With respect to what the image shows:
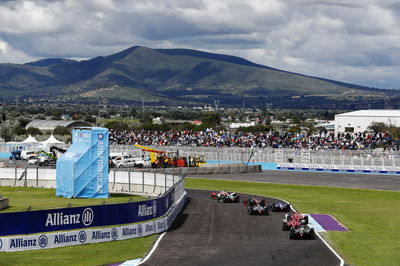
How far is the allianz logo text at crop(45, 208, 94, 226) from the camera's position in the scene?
26.5 m

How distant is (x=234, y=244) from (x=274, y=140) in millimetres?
80714

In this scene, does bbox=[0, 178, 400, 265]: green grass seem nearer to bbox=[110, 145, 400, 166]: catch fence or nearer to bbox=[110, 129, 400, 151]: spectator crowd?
bbox=[110, 145, 400, 166]: catch fence

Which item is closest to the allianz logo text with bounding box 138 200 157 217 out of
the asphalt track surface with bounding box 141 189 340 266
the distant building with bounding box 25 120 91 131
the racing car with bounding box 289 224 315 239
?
the asphalt track surface with bounding box 141 189 340 266

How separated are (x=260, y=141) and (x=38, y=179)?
57.2 m

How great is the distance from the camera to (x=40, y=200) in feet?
146

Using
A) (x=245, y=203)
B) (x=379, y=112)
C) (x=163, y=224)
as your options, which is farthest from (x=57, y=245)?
(x=379, y=112)

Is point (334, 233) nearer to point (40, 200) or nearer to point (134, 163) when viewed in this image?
point (40, 200)

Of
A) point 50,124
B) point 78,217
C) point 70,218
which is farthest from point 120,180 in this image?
point 50,124

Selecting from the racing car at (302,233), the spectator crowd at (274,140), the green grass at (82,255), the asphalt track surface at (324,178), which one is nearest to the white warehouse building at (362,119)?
the spectator crowd at (274,140)

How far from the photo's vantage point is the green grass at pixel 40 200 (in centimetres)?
3994

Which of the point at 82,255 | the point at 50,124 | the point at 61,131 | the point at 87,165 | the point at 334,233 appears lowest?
the point at 82,255

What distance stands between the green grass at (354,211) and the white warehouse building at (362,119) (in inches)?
4611

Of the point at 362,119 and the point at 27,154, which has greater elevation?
the point at 362,119

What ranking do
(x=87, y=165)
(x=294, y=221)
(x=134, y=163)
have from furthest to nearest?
(x=134, y=163)
(x=87, y=165)
(x=294, y=221)
